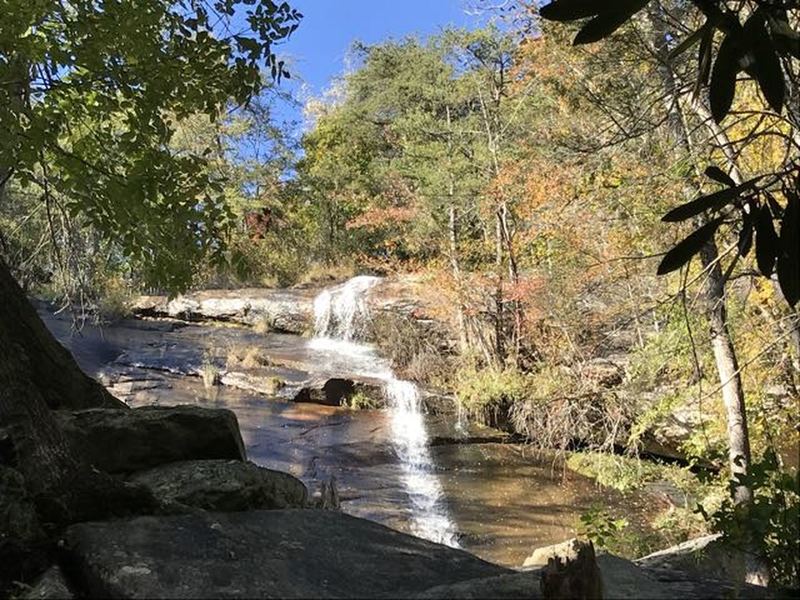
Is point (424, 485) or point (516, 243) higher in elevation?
point (516, 243)

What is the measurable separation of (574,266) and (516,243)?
9.72 ft

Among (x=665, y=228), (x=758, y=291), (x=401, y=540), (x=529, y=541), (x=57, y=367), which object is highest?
(x=665, y=228)

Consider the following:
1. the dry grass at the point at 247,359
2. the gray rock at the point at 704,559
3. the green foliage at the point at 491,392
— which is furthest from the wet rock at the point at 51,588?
the dry grass at the point at 247,359

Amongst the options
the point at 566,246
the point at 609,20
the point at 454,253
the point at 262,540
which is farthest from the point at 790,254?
the point at 454,253

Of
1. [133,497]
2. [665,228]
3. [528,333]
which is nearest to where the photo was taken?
[133,497]

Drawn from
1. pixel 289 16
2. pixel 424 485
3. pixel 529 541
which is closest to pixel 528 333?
pixel 424 485

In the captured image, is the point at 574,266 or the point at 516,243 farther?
the point at 516,243

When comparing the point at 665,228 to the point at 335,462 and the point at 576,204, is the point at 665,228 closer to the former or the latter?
the point at 576,204

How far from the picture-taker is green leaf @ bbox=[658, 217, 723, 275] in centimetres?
186

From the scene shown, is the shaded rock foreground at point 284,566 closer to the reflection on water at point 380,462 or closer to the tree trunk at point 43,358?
the tree trunk at point 43,358

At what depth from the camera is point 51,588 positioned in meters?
2.18

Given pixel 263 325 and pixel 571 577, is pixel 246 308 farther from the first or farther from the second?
pixel 571 577

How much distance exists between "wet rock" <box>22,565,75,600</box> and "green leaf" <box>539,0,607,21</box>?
2.14 m

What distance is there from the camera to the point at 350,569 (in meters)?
2.54
